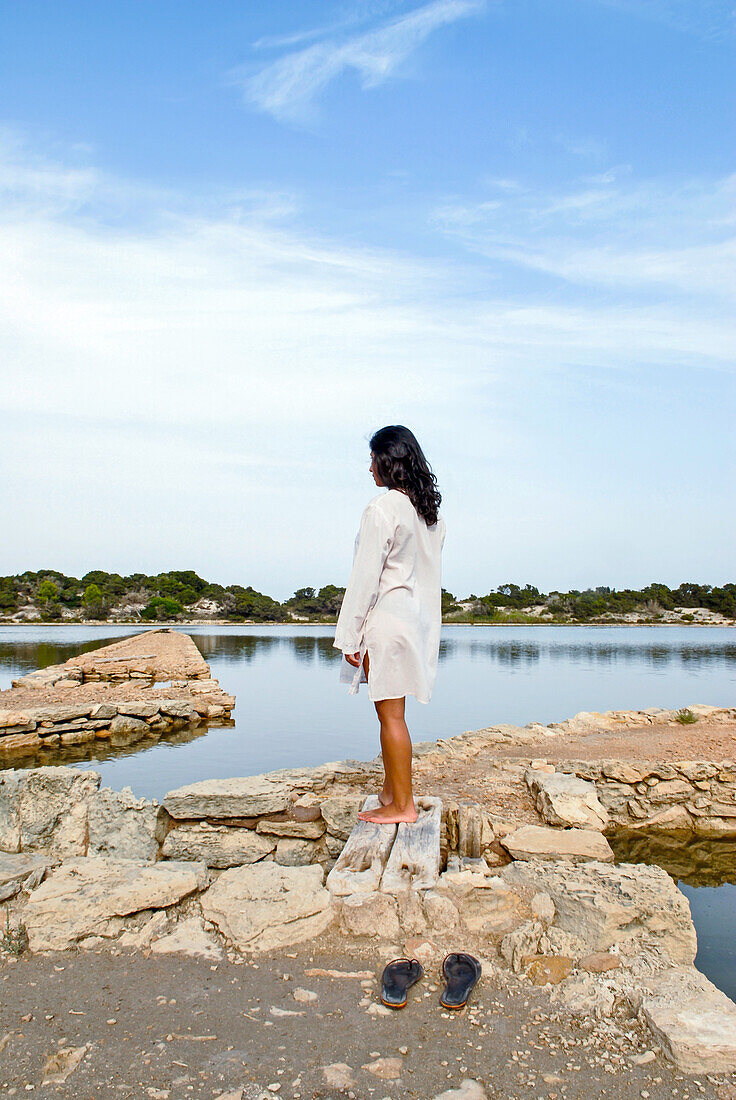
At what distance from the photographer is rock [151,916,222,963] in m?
3.08

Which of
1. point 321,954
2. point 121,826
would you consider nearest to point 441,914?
point 321,954

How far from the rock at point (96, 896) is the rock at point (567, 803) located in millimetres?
2879

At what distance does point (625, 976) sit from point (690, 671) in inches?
809

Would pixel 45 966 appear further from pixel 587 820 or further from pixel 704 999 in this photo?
pixel 587 820

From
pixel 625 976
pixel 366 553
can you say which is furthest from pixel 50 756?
pixel 625 976

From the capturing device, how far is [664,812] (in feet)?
21.8

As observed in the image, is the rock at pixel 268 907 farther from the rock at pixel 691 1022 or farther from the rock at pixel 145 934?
the rock at pixel 691 1022

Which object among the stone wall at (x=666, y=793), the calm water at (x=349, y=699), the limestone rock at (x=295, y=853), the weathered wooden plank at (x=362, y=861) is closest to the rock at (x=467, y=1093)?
the weathered wooden plank at (x=362, y=861)

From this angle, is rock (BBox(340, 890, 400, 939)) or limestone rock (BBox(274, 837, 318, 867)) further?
limestone rock (BBox(274, 837, 318, 867))

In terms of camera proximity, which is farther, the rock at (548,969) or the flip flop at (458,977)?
the rock at (548,969)

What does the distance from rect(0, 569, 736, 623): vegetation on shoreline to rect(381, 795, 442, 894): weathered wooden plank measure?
57.8m

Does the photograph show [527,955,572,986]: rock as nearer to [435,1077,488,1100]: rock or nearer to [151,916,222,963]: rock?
[435,1077,488,1100]: rock

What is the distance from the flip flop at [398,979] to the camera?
2619mm

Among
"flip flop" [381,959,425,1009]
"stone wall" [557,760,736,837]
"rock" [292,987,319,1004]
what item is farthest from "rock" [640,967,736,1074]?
"stone wall" [557,760,736,837]
